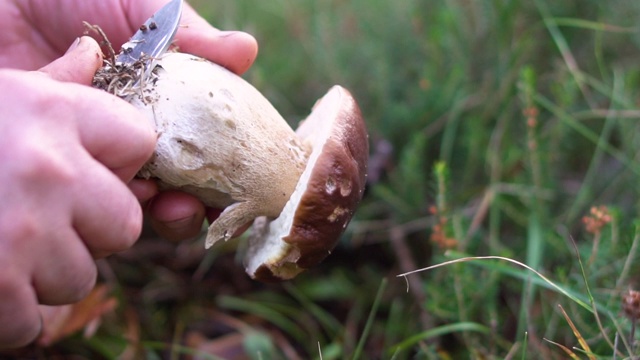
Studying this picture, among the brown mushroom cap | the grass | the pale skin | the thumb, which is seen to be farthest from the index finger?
the grass

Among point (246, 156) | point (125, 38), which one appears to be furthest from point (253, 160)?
point (125, 38)

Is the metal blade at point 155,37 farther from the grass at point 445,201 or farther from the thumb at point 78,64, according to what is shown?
the grass at point 445,201

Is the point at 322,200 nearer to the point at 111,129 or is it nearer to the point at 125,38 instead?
the point at 111,129

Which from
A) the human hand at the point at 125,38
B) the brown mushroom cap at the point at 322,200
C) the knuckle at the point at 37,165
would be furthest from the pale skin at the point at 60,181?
the brown mushroom cap at the point at 322,200

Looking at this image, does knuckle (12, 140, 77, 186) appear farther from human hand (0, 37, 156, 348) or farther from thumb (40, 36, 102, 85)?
thumb (40, 36, 102, 85)

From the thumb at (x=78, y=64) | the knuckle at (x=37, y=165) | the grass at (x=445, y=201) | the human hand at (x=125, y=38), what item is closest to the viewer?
the knuckle at (x=37, y=165)

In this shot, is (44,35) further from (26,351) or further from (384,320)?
(384,320)
